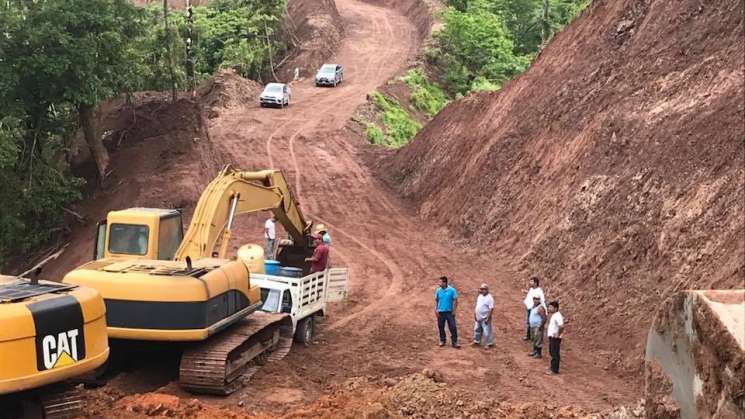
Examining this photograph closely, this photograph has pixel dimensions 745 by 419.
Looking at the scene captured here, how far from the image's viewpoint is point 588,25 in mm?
26719

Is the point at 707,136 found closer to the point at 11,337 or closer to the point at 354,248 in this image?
the point at 354,248

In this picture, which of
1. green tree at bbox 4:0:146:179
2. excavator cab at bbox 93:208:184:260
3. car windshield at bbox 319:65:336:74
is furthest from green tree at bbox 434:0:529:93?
excavator cab at bbox 93:208:184:260

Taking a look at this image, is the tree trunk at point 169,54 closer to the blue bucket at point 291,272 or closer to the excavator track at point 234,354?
the blue bucket at point 291,272

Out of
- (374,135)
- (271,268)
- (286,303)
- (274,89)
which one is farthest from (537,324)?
(274,89)

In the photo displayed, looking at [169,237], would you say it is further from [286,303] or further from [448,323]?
[448,323]

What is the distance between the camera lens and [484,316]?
599 inches

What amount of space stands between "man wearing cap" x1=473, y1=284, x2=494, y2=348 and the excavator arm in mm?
4192

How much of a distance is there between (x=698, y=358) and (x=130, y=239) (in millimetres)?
9769

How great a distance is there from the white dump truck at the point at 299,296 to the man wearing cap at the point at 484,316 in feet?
9.83

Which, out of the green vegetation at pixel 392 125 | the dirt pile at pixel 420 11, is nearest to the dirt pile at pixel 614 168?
the green vegetation at pixel 392 125

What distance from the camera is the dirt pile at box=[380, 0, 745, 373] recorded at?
15.4m

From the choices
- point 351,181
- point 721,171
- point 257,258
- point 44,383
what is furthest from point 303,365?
point 351,181

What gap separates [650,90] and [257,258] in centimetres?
1139

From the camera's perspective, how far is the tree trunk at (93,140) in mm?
26614
